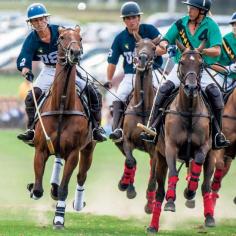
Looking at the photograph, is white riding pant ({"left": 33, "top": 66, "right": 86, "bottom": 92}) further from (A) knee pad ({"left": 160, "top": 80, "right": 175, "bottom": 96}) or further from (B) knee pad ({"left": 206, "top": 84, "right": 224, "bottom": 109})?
(B) knee pad ({"left": 206, "top": 84, "right": 224, "bottom": 109})

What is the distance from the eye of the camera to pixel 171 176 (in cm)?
1594

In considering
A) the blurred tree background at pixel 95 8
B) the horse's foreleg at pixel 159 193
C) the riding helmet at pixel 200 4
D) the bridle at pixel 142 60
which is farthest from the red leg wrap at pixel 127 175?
the blurred tree background at pixel 95 8

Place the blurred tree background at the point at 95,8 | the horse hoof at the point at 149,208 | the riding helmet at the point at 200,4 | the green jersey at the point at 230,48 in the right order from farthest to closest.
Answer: the blurred tree background at the point at 95,8 < the green jersey at the point at 230,48 < the horse hoof at the point at 149,208 < the riding helmet at the point at 200,4

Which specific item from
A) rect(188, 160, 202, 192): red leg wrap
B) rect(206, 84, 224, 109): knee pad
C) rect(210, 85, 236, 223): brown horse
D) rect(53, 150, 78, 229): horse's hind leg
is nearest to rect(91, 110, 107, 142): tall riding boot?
rect(53, 150, 78, 229): horse's hind leg

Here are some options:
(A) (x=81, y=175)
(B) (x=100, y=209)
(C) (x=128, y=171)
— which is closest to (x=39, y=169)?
(A) (x=81, y=175)

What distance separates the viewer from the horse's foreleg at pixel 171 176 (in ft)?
51.5

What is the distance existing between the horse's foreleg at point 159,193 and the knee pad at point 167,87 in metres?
0.91

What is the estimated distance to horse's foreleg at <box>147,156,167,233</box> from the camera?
1659cm

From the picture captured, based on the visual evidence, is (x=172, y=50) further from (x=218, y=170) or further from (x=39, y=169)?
(x=218, y=170)

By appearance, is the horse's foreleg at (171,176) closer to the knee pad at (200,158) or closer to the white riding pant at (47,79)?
the knee pad at (200,158)

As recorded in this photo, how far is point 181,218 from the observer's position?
19.8 meters

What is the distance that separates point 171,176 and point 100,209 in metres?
5.23

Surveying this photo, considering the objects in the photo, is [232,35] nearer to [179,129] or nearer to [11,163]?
[179,129]

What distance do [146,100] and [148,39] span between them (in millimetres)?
970
